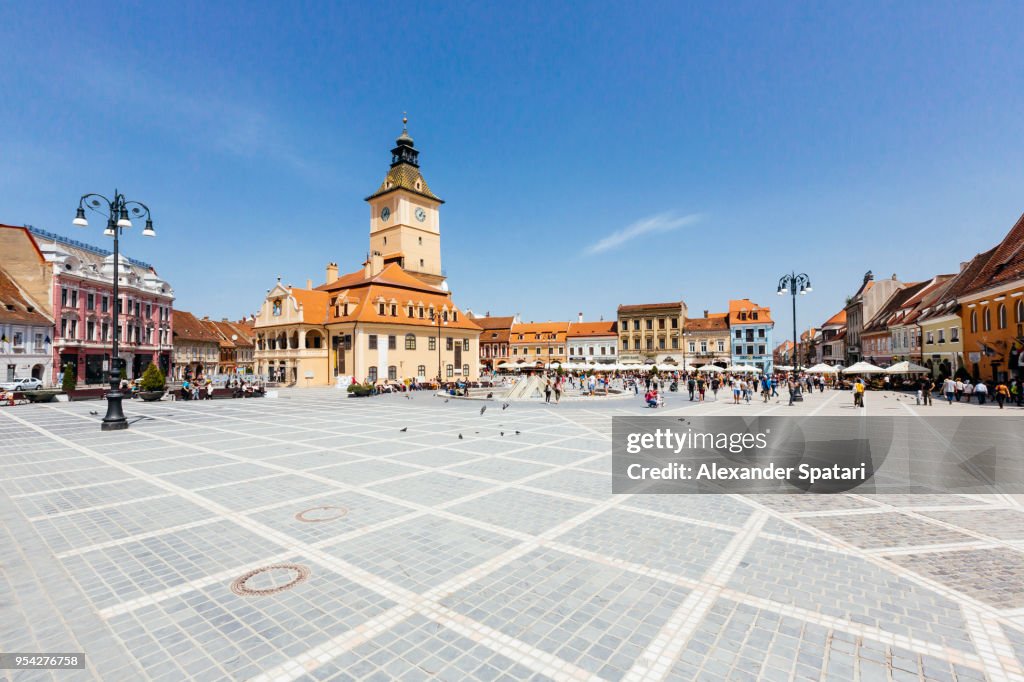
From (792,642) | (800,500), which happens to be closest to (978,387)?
(800,500)

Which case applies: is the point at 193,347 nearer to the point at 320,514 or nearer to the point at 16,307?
the point at 16,307

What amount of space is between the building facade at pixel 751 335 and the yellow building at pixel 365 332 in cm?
4158

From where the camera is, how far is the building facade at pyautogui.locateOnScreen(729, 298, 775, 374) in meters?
69.4

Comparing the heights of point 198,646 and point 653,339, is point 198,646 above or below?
below

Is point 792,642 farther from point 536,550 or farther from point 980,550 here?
point 980,550

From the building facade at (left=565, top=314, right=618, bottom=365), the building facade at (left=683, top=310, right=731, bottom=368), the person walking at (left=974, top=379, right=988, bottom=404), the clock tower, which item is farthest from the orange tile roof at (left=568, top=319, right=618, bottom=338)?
the person walking at (left=974, top=379, right=988, bottom=404)

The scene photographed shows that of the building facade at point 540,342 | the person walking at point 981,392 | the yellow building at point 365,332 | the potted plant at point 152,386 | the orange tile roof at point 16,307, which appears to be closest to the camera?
the person walking at point 981,392

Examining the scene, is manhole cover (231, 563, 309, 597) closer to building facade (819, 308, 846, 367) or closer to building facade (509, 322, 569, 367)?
building facade (509, 322, 569, 367)

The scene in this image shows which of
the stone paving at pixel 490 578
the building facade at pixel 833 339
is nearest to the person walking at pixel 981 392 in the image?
the stone paving at pixel 490 578

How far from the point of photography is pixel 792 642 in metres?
4.39

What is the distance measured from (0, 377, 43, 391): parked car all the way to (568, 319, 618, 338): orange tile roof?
65.6 metres

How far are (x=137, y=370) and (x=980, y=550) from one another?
7198 cm

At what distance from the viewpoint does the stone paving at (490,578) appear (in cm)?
417

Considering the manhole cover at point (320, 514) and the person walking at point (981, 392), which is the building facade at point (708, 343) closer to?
the person walking at point (981, 392)
